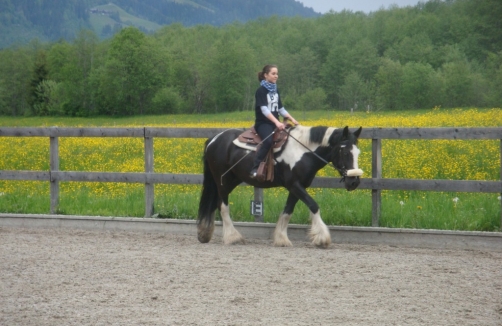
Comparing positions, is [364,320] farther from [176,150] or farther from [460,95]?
[460,95]

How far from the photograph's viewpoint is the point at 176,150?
77.3 feet

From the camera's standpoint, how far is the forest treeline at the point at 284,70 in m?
66.5

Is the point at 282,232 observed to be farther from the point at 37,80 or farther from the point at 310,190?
the point at 37,80

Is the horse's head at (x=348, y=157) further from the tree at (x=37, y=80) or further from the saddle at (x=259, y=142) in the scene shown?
the tree at (x=37, y=80)

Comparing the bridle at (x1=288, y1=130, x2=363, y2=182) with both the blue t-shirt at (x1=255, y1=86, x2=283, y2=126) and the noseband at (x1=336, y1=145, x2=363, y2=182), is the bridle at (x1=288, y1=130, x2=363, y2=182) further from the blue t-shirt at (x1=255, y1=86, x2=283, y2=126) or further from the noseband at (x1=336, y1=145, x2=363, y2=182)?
the blue t-shirt at (x1=255, y1=86, x2=283, y2=126)

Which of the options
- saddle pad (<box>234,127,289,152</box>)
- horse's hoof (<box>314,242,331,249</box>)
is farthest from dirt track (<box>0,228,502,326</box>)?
saddle pad (<box>234,127,289,152</box>)

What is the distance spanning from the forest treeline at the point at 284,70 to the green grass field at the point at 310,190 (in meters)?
38.2

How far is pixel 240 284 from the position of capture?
7578 mm

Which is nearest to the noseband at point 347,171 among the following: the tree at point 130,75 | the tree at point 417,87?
the tree at point 417,87

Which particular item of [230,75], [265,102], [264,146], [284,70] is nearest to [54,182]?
[264,146]

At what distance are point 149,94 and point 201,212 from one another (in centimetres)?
7689

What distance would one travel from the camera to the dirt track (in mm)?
6227

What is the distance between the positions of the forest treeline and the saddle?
5096cm

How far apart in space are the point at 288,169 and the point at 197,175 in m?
1.93
